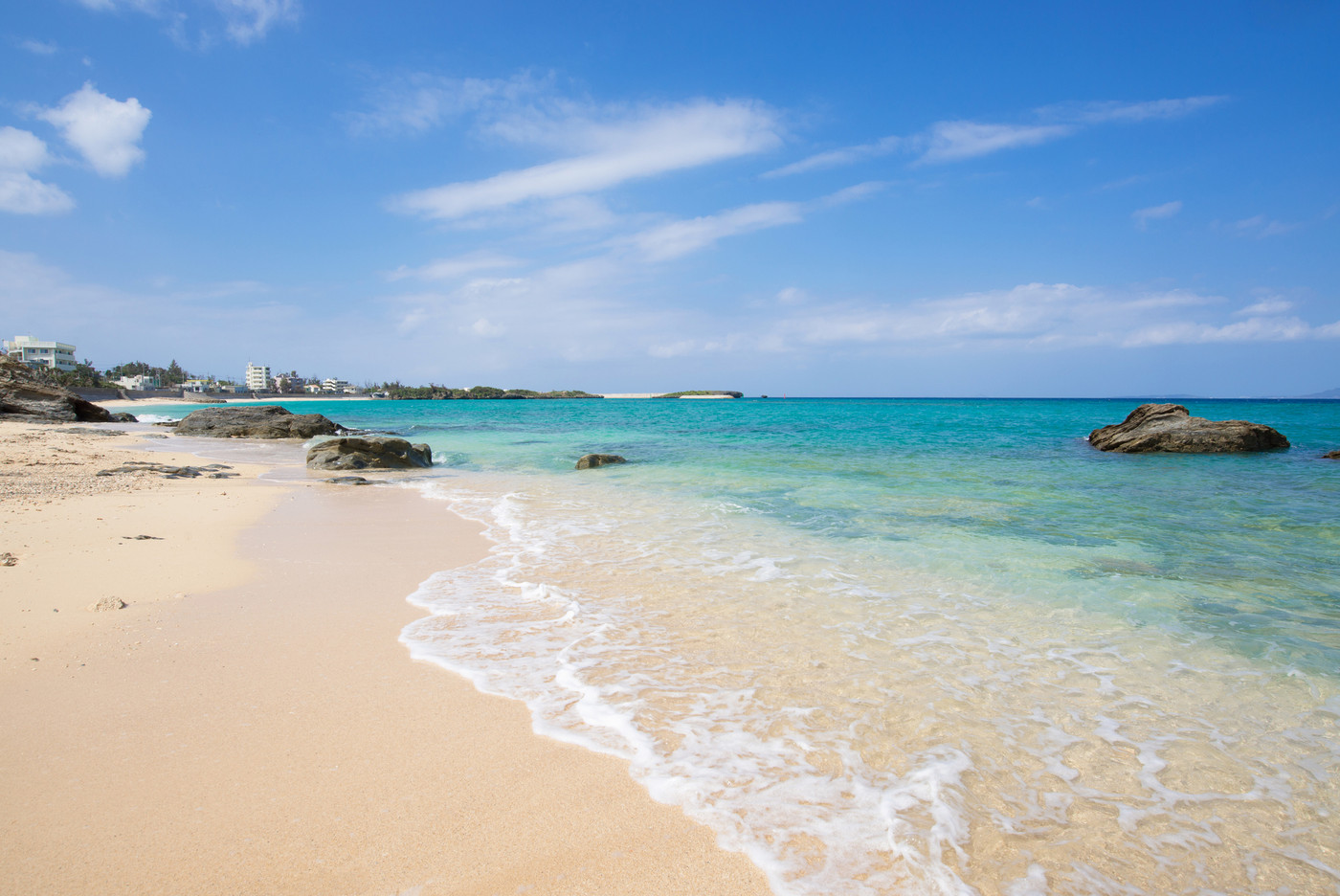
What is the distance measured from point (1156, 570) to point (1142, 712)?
149 inches

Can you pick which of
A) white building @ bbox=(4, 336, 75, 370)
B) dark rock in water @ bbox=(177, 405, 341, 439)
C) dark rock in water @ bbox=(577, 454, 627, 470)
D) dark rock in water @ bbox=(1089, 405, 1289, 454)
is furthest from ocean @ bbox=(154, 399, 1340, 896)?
white building @ bbox=(4, 336, 75, 370)

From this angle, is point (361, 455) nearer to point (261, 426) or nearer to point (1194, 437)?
point (261, 426)

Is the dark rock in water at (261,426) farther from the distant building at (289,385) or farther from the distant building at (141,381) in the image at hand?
the distant building at (289,385)

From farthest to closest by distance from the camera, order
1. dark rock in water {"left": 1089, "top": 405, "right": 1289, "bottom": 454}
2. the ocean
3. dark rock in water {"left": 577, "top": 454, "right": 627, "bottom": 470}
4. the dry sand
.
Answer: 1. dark rock in water {"left": 1089, "top": 405, "right": 1289, "bottom": 454}
2. dark rock in water {"left": 577, "top": 454, "right": 627, "bottom": 470}
3. the ocean
4. the dry sand

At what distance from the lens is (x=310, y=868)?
2.19m

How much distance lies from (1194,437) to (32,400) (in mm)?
47756

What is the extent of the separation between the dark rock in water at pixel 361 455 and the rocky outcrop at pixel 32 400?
904 inches

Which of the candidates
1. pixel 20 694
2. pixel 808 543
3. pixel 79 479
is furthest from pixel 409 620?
pixel 79 479

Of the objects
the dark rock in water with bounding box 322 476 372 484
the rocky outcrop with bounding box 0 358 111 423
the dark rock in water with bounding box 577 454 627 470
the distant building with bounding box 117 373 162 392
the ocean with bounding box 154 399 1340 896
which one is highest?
the distant building with bounding box 117 373 162 392

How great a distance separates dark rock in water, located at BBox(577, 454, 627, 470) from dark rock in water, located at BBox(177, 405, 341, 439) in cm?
1632

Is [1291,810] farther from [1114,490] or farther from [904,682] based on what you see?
[1114,490]

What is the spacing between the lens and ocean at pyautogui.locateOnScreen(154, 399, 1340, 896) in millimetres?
2480

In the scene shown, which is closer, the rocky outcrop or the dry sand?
the dry sand

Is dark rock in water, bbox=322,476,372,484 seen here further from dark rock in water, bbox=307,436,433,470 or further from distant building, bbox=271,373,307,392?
distant building, bbox=271,373,307,392
